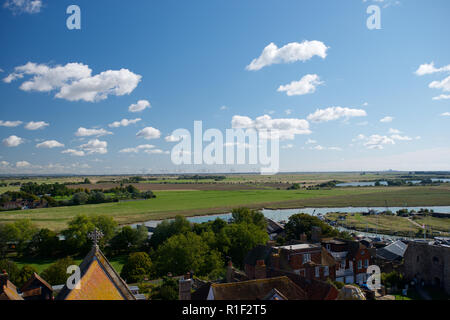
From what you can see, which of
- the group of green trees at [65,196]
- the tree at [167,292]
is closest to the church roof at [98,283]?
the tree at [167,292]

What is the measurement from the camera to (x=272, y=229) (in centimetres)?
7081

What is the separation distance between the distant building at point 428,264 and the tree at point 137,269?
1209 inches

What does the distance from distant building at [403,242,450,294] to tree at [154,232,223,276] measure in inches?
865

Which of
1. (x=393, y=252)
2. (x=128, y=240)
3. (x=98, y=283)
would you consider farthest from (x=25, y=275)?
(x=393, y=252)

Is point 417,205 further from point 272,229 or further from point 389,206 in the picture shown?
point 272,229

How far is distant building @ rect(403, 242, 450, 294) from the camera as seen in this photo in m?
29.2

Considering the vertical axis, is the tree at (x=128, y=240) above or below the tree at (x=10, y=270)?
below

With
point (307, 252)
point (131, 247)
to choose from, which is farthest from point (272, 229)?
point (307, 252)

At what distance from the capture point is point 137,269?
132 ft

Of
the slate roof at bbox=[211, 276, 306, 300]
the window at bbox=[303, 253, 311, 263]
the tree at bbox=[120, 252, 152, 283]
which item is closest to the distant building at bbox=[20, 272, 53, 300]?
the tree at bbox=[120, 252, 152, 283]

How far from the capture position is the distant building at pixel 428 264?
96.0ft

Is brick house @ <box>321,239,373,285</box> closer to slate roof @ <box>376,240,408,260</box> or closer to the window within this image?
the window

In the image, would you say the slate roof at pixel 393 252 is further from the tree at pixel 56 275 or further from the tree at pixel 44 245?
the tree at pixel 44 245

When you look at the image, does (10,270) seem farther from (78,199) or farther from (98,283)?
(78,199)
